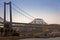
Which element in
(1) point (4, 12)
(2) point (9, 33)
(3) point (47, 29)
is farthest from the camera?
(3) point (47, 29)

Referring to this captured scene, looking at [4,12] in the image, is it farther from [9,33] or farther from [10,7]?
[9,33]

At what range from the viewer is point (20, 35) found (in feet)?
28.7

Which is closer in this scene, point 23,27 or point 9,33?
point 9,33

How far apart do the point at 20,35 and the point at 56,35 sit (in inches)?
104

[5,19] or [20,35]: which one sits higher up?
[5,19]

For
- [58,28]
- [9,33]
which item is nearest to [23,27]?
[9,33]

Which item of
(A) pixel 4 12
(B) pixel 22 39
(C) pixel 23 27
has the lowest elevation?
(B) pixel 22 39

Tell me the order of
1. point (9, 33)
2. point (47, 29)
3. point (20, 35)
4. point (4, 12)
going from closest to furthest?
point (9, 33), point (20, 35), point (4, 12), point (47, 29)

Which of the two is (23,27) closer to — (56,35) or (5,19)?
(5,19)

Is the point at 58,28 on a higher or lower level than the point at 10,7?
lower

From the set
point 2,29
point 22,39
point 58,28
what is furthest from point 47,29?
point 2,29

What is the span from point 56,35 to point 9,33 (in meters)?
3.43

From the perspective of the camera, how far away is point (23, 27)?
9164mm

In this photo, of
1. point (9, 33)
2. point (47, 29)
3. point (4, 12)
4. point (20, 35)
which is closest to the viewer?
point (9, 33)
